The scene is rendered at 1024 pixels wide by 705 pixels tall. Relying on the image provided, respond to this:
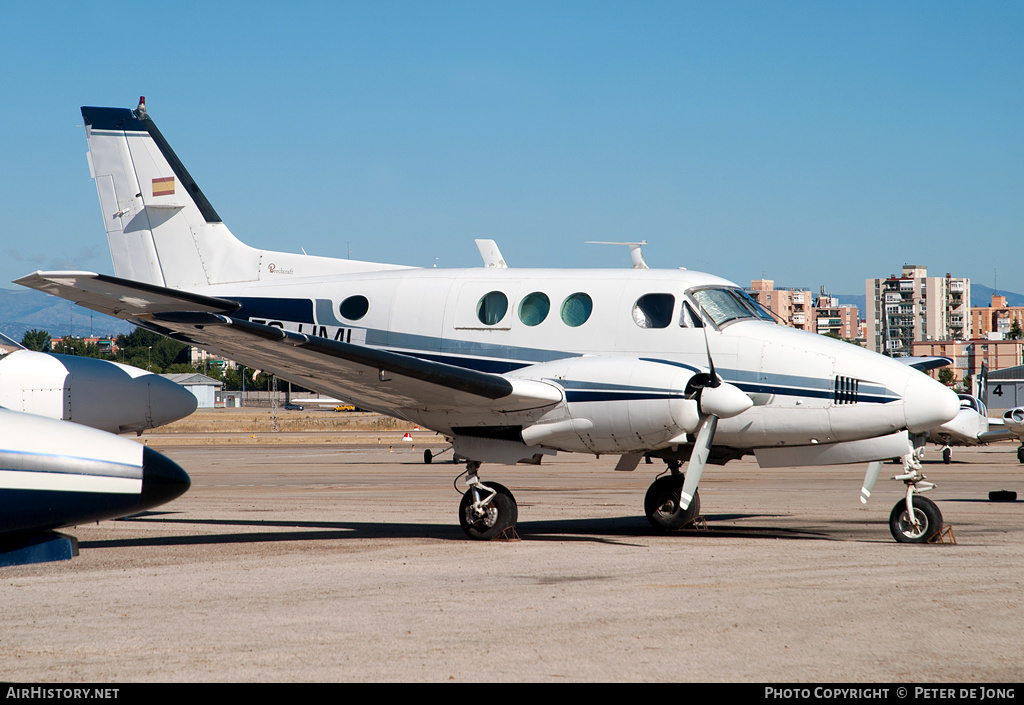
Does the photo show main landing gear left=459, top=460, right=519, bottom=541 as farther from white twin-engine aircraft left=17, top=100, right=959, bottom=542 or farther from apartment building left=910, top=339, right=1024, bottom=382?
apartment building left=910, top=339, right=1024, bottom=382

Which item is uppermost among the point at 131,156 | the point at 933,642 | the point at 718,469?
the point at 131,156

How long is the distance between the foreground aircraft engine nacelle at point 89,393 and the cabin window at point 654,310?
796cm

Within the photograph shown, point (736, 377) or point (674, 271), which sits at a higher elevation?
point (674, 271)

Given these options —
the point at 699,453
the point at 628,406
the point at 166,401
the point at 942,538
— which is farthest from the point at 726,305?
the point at 166,401

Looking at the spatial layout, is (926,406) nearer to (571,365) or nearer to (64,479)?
(571,365)

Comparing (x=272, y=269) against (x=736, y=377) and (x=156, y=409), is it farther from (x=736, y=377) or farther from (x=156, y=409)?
(x=736, y=377)

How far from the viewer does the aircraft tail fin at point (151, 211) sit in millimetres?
15984

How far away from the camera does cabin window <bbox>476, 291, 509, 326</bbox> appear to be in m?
13.5

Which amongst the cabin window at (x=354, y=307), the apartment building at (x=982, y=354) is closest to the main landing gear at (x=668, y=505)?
the cabin window at (x=354, y=307)

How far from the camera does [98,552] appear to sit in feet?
40.7

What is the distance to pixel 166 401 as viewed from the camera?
15.7 m
